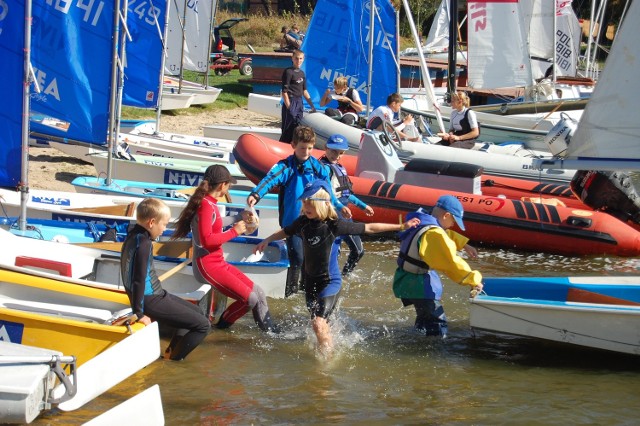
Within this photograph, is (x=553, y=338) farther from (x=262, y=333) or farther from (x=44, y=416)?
(x=44, y=416)

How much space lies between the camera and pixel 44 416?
5.43 m

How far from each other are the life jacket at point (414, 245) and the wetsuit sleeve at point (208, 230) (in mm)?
1213

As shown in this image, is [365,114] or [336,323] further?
[365,114]

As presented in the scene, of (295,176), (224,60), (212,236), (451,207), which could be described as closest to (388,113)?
(295,176)

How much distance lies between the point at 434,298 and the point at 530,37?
15452mm

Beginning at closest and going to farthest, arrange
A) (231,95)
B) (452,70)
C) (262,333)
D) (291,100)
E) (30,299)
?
(30,299)
(262,333)
(291,100)
(452,70)
(231,95)

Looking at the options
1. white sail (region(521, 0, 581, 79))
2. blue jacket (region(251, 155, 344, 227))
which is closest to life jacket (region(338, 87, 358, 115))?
white sail (region(521, 0, 581, 79))

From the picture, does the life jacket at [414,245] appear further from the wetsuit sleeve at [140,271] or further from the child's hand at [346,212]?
the wetsuit sleeve at [140,271]

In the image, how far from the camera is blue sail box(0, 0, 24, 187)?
756 cm

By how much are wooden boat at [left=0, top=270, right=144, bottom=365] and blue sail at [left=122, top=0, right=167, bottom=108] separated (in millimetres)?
8154

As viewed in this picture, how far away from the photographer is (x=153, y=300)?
5.88 metres

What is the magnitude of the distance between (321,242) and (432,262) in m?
0.77

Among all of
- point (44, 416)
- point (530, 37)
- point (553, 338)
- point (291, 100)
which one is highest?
point (530, 37)

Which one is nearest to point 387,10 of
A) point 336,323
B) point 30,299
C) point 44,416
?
point 336,323
